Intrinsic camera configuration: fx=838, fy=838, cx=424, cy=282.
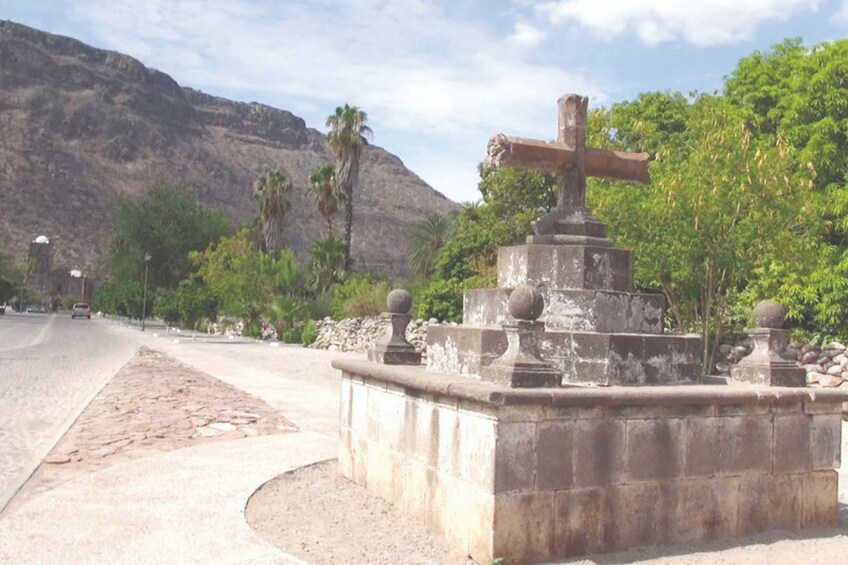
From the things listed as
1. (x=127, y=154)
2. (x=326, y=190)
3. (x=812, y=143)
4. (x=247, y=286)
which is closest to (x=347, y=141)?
(x=326, y=190)

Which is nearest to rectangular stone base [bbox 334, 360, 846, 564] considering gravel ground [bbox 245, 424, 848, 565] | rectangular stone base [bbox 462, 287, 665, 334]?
gravel ground [bbox 245, 424, 848, 565]

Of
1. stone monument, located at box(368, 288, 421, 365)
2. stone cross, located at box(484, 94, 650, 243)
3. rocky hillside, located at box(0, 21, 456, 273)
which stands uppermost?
rocky hillside, located at box(0, 21, 456, 273)

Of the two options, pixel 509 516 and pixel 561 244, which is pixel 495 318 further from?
pixel 509 516

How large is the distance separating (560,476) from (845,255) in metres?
16.3

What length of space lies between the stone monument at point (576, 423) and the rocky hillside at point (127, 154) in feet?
300

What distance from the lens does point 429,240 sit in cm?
3959

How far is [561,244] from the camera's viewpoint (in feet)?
21.4

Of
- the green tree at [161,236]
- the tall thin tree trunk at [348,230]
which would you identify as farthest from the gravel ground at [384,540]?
the green tree at [161,236]

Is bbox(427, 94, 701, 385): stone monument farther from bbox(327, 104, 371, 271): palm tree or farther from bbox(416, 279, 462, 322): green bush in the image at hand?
bbox(327, 104, 371, 271): palm tree

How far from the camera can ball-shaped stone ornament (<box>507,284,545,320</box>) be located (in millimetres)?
5195

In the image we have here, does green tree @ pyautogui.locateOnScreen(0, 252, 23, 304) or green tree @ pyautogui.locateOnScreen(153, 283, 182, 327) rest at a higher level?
green tree @ pyautogui.locateOnScreen(0, 252, 23, 304)

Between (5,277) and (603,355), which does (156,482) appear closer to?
(603,355)

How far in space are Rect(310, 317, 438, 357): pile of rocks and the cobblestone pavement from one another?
10.6 meters

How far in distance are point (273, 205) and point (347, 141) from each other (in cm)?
1196
